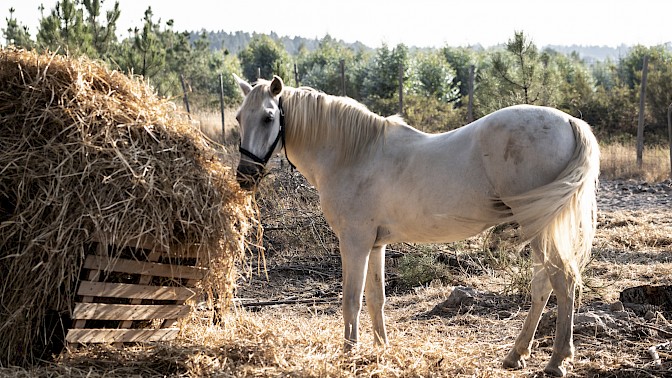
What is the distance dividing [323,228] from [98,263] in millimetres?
4101

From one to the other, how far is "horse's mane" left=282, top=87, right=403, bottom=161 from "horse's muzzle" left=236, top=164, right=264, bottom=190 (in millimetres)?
394

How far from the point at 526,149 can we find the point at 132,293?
242 cm

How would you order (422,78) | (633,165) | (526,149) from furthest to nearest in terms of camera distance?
(422,78)
(633,165)
(526,149)

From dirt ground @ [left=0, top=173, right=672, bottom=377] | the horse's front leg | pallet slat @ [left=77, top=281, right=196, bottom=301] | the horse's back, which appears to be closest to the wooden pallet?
pallet slat @ [left=77, top=281, right=196, bottom=301]

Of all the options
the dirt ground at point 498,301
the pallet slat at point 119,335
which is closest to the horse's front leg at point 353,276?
the dirt ground at point 498,301

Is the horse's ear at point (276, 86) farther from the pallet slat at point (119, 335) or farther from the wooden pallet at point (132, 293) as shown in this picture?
the pallet slat at point (119, 335)

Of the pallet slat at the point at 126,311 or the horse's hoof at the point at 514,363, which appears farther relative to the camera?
the horse's hoof at the point at 514,363

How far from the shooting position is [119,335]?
3.90 m

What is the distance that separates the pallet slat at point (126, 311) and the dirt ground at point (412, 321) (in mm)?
190

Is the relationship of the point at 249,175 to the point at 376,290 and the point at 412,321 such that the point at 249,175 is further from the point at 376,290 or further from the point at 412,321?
the point at 412,321

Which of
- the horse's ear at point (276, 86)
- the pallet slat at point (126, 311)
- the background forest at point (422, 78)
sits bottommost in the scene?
the pallet slat at point (126, 311)

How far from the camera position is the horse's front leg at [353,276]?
4.16m

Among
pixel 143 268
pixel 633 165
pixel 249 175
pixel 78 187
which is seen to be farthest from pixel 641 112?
pixel 78 187

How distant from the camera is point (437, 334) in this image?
15.9 feet
